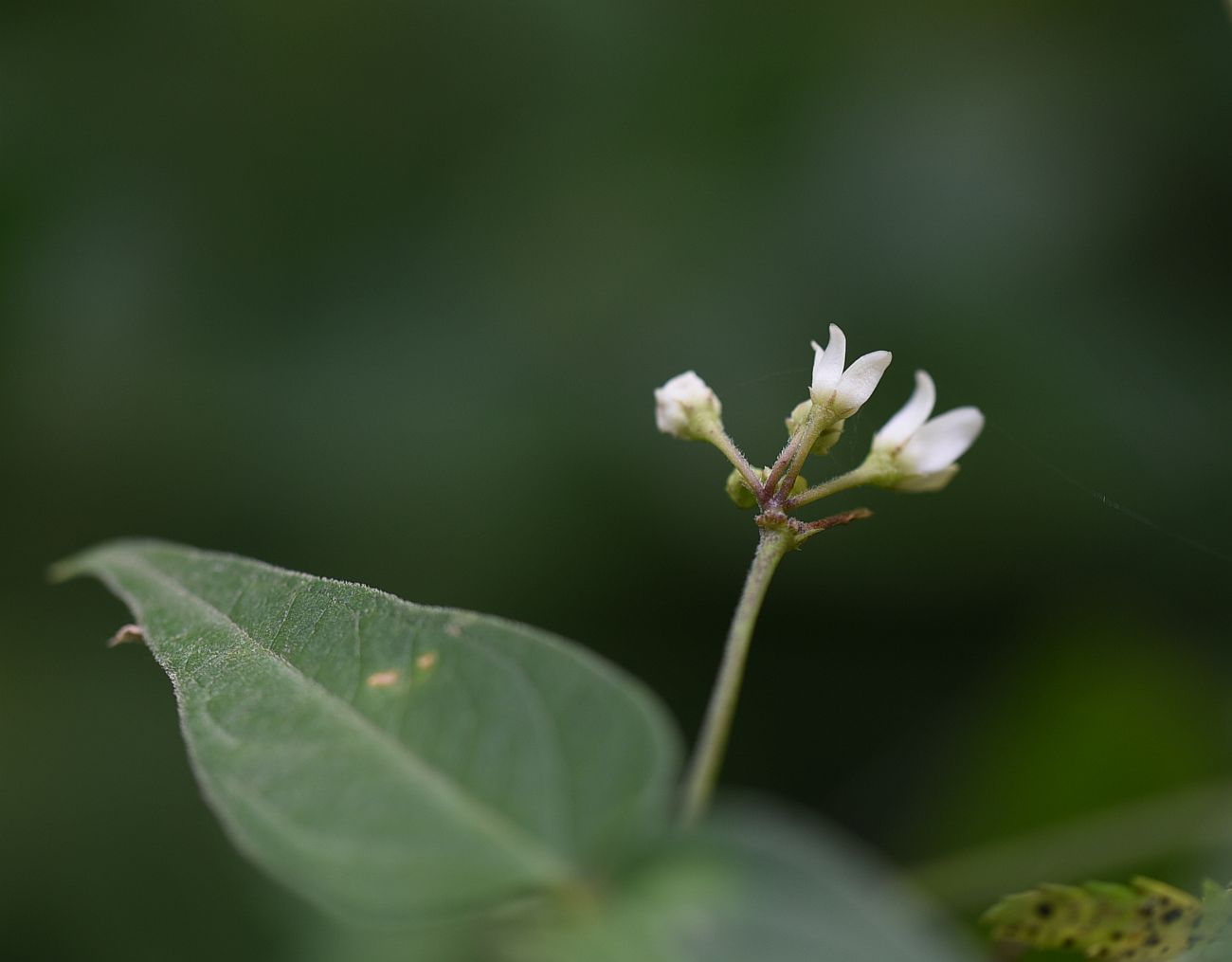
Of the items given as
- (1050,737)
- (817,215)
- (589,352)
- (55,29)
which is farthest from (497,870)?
(55,29)

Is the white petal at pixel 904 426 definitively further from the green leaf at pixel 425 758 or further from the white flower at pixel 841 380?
the green leaf at pixel 425 758

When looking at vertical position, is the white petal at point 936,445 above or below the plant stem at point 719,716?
above

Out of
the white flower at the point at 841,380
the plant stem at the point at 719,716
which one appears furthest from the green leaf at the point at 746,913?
the white flower at the point at 841,380

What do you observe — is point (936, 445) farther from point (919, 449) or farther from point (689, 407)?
point (689, 407)

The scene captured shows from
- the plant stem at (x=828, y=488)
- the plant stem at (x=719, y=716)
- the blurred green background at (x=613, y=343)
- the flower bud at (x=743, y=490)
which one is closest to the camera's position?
the plant stem at (x=719, y=716)

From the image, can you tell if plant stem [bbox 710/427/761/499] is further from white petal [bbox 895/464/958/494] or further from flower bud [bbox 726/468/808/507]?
white petal [bbox 895/464/958/494]

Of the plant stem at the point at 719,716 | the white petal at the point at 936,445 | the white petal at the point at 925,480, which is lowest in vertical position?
the plant stem at the point at 719,716

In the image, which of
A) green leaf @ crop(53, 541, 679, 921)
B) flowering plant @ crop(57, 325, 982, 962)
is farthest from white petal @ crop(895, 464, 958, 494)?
green leaf @ crop(53, 541, 679, 921)
